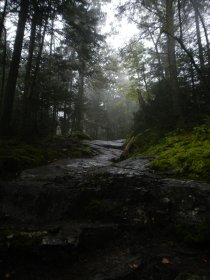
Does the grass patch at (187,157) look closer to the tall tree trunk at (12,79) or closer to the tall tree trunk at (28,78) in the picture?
the tall tree trunk at (28,78)

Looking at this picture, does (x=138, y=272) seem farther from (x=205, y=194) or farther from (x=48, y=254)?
(x=205, y=194)

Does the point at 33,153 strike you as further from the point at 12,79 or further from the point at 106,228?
the point at 106,228

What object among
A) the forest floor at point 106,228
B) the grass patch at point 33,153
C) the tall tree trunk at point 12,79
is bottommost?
the forest floor at point 106,228

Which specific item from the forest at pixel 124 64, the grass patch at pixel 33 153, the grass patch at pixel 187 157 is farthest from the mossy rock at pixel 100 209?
the forest at pixel 124 64

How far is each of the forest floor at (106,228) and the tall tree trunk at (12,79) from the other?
509 centimetres

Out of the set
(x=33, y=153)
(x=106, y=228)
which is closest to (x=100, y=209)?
(x=106, y=228)

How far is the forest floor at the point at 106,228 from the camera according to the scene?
383 cm

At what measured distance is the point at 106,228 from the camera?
15.3 ft

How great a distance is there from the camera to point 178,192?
502 cm

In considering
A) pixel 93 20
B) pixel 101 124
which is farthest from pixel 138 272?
pixel 101 124

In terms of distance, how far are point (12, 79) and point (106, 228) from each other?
28.5ft

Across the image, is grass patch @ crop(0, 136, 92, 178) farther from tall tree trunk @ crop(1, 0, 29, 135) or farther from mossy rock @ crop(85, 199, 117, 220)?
mossy rock @ crop(85, 199, 117, 220)

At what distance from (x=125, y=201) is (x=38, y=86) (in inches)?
410

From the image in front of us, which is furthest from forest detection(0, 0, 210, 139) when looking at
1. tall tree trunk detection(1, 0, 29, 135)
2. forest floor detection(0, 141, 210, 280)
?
forest floor detection(0, 141, 210, 280)
